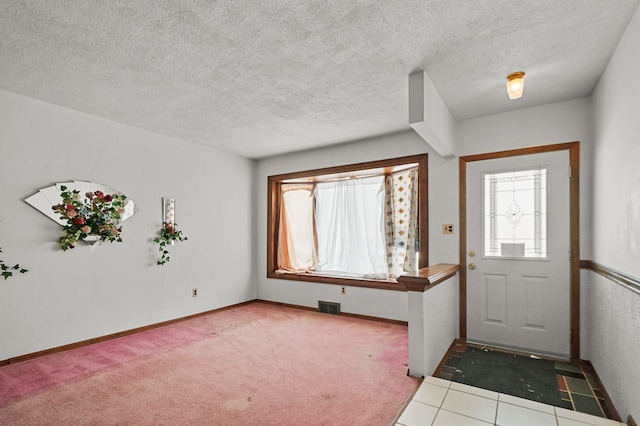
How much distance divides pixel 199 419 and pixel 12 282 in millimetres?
2295

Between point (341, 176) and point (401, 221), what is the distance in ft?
3.83

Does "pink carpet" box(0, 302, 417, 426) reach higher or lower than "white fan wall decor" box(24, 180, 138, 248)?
lower

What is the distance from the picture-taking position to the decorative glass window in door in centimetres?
328

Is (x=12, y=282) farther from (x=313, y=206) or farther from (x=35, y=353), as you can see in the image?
(x=313, y=206)

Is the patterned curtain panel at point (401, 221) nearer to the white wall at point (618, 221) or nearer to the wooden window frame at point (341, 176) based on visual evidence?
the wooden window frame at point (341, 176)

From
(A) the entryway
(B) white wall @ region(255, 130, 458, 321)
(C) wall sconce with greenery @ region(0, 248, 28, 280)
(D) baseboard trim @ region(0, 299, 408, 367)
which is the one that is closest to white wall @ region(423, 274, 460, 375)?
(A) the entryway

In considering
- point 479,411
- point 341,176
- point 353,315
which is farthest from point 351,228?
point 479,411

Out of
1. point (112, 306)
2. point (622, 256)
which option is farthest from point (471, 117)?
point (112, 306)

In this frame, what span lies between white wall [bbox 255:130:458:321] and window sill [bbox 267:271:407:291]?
0.20 ft

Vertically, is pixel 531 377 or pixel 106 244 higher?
pixel 106 244

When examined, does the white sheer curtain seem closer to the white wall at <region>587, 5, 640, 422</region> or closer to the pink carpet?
the pink carpet

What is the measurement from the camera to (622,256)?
83.3 inches

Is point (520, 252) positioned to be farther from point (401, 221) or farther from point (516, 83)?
point (516, 83)

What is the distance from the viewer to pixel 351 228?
5.11 metres
